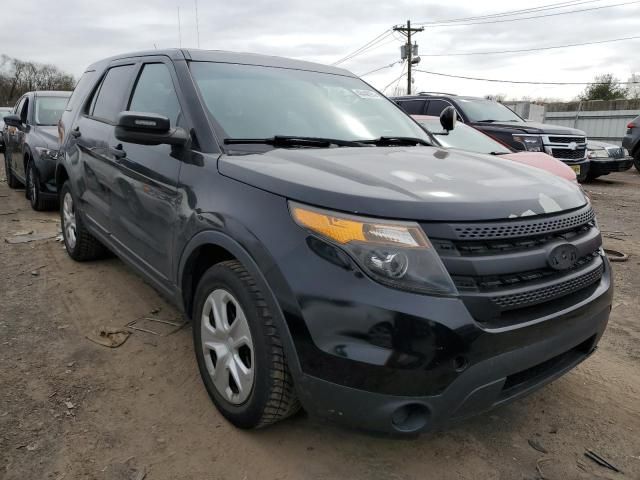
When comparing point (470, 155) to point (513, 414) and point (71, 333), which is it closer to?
point (513, 414)

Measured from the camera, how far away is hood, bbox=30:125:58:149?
6.52m

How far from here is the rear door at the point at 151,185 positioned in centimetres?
268

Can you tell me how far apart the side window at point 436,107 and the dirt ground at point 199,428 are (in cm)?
664

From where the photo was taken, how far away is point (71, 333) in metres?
3.30

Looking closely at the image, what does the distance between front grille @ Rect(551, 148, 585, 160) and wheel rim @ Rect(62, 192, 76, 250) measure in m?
7.95

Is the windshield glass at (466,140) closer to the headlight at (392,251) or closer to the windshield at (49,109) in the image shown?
the headlight at (392,251)

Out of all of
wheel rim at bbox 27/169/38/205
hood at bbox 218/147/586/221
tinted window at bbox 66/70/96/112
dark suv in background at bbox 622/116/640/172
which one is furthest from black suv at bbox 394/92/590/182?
hood at bbox 218/147/586/221

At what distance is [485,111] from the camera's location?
9.77 meters

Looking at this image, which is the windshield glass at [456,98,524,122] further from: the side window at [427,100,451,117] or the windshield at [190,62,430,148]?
the windshield at [190,62,430,148]

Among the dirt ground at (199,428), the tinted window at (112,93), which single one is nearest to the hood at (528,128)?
the dirt ground at (199,428)

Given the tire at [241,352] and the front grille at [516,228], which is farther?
the tire at [241,352]

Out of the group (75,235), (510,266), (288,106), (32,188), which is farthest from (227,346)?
(32,188)

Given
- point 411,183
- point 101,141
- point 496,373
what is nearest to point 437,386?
point 496,373

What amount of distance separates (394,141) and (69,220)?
10.6ft
